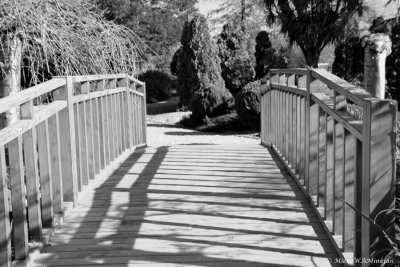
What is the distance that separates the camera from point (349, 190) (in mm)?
3211

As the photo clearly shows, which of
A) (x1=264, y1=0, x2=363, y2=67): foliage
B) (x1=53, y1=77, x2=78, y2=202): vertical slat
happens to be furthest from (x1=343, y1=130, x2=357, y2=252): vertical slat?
(x1=264, y1=0, x2=363, y2=67): foliage

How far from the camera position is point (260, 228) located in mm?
3891

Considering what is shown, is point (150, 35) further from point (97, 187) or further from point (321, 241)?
point (321, 241)

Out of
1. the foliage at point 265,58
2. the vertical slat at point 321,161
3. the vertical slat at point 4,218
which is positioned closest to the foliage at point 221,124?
the foliage at point 265,58

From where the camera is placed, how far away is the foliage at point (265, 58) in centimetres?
2150

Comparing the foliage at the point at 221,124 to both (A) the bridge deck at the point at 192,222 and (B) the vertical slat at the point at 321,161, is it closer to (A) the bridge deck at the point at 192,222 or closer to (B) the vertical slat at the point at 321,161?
(A) the bridge deck at the point at 192,222

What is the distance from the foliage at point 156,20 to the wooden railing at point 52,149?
14012 mm

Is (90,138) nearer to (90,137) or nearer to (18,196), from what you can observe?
(90,137)

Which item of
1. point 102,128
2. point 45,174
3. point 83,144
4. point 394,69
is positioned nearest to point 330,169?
point 45,174

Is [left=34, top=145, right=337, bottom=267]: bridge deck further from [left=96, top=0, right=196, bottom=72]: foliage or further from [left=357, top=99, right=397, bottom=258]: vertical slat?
[left=96, top=0, right=196, bottom=72]: foliage

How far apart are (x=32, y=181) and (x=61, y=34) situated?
315 centimetres

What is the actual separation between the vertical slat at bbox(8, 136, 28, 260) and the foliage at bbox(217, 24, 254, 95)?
18.1 m

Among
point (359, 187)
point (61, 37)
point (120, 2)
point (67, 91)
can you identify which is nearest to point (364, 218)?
point (359, 187)

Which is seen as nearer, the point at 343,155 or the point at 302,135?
the point at 343,155
